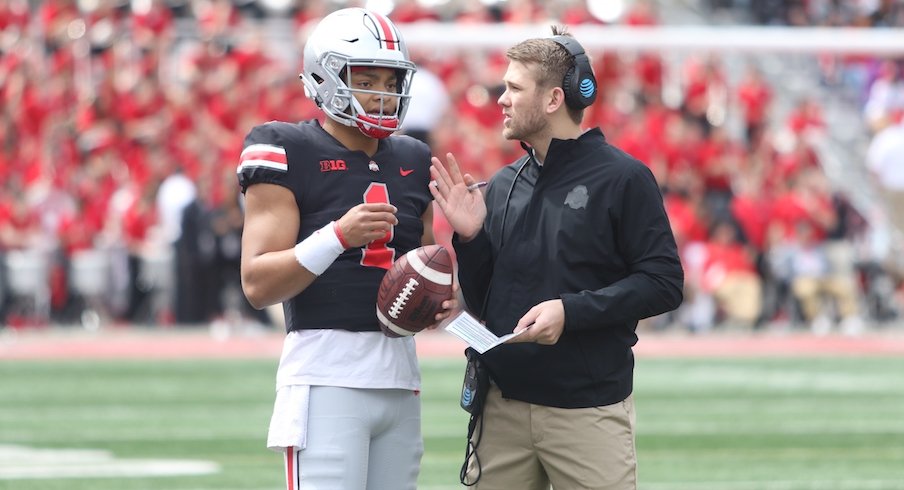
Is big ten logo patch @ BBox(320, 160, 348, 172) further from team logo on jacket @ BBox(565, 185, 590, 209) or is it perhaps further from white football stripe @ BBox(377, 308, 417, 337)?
team logo on jacket @ BBox(565, 185, 590, 209)

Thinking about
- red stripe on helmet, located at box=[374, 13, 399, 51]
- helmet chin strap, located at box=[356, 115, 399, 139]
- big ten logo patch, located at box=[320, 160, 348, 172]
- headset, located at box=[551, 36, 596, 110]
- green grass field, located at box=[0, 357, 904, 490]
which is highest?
red stripe on helmet, located at box=[374, 13, 399, 51]

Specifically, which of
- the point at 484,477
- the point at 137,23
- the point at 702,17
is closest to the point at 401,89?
the point at 484,477

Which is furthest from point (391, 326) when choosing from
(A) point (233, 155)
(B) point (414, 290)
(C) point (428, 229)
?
(A) point (233, 155)

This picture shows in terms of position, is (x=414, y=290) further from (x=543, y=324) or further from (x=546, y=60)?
(x=546, y=60)

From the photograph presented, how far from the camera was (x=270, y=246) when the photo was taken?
4.02 meters

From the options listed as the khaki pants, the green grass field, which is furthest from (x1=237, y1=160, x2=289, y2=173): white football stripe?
the green grass field

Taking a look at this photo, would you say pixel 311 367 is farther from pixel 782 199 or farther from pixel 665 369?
pixel 782 199

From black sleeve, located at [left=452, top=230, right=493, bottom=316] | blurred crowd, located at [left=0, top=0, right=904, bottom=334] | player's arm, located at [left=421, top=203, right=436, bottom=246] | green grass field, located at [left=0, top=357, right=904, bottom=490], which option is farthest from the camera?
blurred crowd, located at [left=0, top=0, right=904, bottom=334]

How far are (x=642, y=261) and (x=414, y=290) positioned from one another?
1.98ft

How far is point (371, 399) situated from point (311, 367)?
0.57 ft

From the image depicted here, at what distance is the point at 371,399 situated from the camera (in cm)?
409

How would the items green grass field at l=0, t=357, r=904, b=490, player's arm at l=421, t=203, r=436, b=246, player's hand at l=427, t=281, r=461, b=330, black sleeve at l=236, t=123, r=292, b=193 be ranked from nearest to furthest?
black sleeve at l=236, t=123, r=292, b=193 < player's hand at l=427, t=281, r=461, b=330 < player's arm at l=421, t=203, r=436, b=246 < green grass field at l=0, t=357, r=904, b=490

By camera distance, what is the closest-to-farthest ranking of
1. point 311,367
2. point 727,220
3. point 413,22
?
point 311,367 → point 727,220 → point 413,22

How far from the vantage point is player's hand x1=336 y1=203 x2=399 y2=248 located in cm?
390
